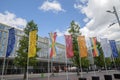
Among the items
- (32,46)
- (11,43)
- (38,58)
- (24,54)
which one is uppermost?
(11,43)

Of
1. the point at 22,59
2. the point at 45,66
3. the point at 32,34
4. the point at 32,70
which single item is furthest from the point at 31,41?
the point at 45,66

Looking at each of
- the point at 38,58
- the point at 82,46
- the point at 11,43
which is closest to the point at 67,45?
the point at 82,46

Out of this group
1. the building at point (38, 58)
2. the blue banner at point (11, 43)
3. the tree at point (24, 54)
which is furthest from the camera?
the building at point (38, 58)

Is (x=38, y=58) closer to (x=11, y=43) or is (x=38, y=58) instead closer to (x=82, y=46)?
(x=82, y=46)

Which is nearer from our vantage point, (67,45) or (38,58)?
(67,45)

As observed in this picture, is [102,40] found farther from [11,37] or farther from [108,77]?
[11,37]

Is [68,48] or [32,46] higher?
[32,46]

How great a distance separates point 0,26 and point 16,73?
19134mm

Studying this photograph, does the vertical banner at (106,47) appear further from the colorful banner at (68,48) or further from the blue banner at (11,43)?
the blue banner at (11,43)

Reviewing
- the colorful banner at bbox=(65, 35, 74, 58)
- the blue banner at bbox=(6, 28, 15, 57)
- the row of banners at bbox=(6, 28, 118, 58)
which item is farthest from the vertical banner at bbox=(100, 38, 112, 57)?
the blue banner at bbox=(6, 28, 15, 57)

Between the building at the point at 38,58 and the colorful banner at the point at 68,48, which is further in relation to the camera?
the building at the point at 38,58

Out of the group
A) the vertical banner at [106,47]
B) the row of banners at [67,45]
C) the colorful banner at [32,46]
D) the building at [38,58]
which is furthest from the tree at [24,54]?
the vertical banner at [106,47]

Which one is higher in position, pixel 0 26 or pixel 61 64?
pixel 0 26

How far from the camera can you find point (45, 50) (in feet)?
251
